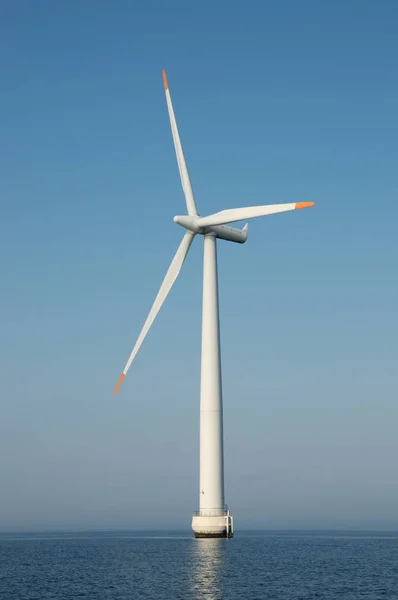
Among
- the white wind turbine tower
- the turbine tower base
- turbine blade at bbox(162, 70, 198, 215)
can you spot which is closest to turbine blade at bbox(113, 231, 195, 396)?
the white wind turbine tower

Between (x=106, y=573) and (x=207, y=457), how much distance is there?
31295 millimetres

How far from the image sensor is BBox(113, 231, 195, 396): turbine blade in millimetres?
125750

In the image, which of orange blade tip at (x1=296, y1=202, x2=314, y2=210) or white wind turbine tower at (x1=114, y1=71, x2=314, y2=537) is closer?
orange blade tip at (x1=296, y1=202, x2=314, y2=210)

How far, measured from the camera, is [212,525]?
415 feet

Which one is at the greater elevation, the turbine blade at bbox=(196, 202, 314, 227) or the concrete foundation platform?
the turbine blade at bbox=(196, 202, 314, 227)

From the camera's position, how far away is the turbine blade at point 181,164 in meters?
138

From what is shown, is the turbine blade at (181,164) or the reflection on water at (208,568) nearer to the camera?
the reflection on water at (208,568)

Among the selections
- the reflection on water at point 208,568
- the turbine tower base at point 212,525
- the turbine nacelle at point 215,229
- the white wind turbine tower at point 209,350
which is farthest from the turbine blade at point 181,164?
the reflection on water at point 208,568

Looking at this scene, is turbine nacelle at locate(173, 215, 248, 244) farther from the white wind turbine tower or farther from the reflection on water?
the reflection on water

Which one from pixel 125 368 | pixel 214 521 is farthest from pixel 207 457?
pixel 125 368

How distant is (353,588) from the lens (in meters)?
83.3

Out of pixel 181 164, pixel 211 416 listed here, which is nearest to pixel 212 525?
pixel 211 416

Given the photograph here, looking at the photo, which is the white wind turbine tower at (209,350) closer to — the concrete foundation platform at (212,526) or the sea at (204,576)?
the concrete foundation platform at (212,526)

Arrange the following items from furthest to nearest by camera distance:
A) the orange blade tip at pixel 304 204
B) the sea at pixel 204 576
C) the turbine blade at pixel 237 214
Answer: the turbine blade at pixel 237 214
the orange blade tip at pixel 304 204
the sea at pixel 204 576
